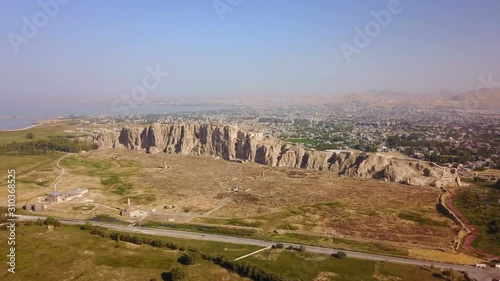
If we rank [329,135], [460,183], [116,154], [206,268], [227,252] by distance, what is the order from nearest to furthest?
[206,268]
[227,252]
[460,183]
[116,154]
[329,135]

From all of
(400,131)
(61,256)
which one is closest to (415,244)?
(61,256)

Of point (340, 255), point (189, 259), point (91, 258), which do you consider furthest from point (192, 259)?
point (340, 255)

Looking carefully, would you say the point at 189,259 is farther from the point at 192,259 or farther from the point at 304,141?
the point at 304,141

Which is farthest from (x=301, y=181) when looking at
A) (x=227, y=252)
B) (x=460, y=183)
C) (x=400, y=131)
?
(x=400, y=131)

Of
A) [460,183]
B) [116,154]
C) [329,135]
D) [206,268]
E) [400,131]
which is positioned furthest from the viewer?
[400,131]

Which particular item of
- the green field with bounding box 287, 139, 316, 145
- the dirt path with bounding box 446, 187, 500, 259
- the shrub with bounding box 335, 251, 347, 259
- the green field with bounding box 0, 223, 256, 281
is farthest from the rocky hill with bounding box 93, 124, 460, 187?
the green field with bounding box 0, 223, 256, 281

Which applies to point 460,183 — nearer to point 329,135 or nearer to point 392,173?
point 392,173

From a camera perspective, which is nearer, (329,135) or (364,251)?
(364,251)
